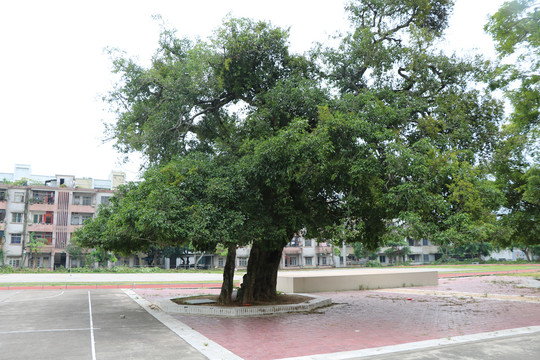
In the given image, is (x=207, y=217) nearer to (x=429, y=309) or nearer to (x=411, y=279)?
(x=429, y=309)

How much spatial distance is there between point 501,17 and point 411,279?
16.9 m

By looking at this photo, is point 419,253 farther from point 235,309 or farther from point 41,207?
point 235,309

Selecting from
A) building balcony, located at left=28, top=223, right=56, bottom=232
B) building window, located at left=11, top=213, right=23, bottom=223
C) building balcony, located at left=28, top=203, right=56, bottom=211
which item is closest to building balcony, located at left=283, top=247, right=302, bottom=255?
building balcony, located at left=28, top=223, right=56, bottom=232

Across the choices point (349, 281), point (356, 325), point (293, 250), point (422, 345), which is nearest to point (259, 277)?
point (356, 325)

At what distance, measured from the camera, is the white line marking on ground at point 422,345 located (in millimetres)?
8109

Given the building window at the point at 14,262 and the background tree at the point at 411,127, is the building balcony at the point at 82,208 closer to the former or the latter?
the building window at the point at 14,262

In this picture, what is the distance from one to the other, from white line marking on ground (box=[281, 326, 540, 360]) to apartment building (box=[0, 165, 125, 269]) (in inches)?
1910

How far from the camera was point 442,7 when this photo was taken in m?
15.1

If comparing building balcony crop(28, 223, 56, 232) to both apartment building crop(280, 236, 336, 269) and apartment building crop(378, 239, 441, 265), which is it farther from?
apartment building crop(378, 239, 441, 265)

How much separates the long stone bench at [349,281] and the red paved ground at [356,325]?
529cm

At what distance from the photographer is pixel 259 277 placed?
16.4 metres

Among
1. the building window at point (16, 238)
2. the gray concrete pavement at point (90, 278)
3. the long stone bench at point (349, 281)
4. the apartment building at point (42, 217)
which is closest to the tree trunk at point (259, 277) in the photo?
the long stone bench at point (349, 281)

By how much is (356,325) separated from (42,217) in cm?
5377

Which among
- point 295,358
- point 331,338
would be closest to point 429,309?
point 331,338
